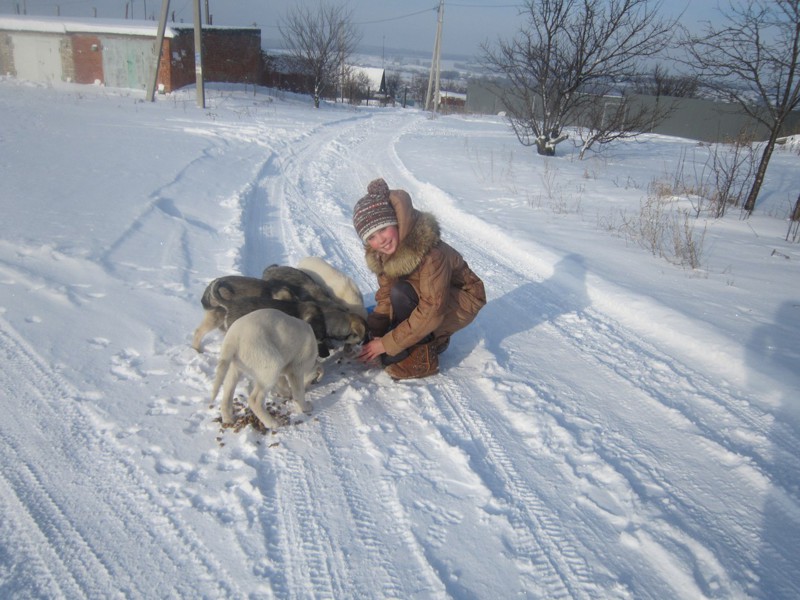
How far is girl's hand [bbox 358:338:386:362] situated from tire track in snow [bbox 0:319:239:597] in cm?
169

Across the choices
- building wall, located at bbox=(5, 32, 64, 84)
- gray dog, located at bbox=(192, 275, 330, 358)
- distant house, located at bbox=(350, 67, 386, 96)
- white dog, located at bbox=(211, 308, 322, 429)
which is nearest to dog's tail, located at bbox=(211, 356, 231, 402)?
white dog, located at bbox=(211, 308, 322, 429)

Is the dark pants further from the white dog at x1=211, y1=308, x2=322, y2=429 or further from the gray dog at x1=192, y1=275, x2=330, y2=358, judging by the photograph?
the white dog at x1=211, y1=308, x2=322, y2=429

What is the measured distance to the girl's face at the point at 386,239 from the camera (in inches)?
135

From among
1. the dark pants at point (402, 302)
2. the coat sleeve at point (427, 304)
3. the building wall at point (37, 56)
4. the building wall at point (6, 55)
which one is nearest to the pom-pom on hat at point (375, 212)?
the coat sleeve at point (427, 304)

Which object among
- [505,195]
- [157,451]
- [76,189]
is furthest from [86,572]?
[505,195]

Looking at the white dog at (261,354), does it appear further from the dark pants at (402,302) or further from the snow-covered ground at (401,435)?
the dark pants at (402,302)

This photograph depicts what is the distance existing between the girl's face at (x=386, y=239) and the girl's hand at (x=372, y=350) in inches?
27.4

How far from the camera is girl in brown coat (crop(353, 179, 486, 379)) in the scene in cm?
343

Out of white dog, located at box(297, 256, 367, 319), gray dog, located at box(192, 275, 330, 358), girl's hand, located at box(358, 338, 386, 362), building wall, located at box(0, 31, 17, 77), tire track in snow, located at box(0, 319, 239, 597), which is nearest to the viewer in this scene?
tire track in snow, located at box(0, 319, 239, 597)

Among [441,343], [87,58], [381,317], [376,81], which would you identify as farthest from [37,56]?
[376,81]

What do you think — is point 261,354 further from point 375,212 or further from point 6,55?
point 6,55

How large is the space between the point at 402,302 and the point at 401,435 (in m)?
1.04

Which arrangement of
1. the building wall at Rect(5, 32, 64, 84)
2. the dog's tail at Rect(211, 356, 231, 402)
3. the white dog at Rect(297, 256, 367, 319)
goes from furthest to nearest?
the building wall at Rect(5, 32, 64, 84) → the white dog at Rect(297, 256, 367, 319) → the dog's tail at Rect(211, 356, 231, 402)

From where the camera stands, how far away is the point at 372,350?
377 cm
